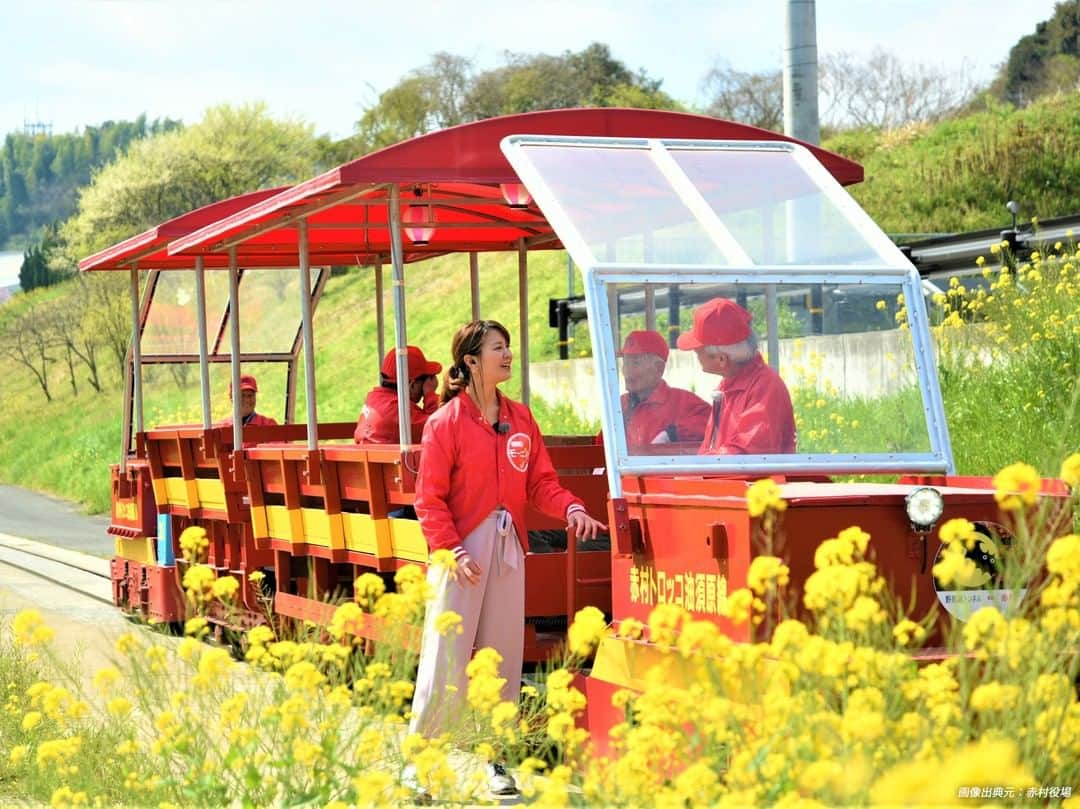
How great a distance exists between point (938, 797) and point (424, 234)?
8865 mm

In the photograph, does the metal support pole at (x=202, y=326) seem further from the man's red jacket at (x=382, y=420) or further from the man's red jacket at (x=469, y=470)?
the man's red jacket at (x=469, y=470)

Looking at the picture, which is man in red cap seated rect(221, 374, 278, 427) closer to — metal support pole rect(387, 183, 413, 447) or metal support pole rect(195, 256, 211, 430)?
metal support pole rect(195, 256, 211, 430)

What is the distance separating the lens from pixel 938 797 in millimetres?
2639

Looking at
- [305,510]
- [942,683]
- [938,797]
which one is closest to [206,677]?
[942,683]

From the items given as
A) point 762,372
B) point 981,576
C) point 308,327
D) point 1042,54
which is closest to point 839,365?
point 762,372

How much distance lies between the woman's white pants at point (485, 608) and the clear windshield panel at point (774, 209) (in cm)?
162

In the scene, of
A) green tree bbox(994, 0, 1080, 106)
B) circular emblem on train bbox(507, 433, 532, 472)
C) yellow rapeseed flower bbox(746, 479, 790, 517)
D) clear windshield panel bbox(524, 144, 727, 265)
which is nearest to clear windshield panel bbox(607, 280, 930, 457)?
clear windshield panel bbox(524, 144, 727, 265)

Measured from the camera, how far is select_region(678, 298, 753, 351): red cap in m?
7.25

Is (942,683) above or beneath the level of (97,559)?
above

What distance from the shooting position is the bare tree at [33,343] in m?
49.2

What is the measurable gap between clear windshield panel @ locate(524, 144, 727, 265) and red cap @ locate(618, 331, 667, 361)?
1.02 feet

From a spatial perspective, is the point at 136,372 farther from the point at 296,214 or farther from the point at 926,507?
the point at 926,507

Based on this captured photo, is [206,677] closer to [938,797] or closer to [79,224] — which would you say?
[938,797]

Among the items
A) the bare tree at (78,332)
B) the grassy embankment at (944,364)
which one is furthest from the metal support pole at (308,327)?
the bare tree at (78,332)
